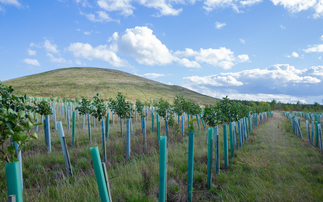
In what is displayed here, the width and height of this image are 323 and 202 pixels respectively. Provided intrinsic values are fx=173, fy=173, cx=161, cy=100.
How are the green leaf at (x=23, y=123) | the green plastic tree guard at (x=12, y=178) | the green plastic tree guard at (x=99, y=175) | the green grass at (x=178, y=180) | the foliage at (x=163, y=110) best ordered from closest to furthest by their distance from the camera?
1. the green plastic tree guard at (x=12, y=178)
2. the green leaf at (x=23, y=123)
3. the green plastic tree guard at (x=99, y=175)
4. the green grass at (x=178, y=180)
5. the foliage at (x=163, y=110)

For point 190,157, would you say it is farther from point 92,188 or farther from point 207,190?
point 92,188

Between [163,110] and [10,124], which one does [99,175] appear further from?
[163,110]

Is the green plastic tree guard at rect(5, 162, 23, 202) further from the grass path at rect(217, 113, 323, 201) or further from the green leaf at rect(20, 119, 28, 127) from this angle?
the grass path at rect(217, 113, 323, 201)

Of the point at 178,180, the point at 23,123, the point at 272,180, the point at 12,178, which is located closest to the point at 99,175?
the point at 12,178

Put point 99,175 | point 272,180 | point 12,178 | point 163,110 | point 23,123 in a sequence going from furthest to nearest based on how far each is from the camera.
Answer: point 163,110 < point 272,180 < point 99,175 < point 23,123 < point 12,178

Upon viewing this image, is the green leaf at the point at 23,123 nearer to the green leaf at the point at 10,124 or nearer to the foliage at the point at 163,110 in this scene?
the green leaf at the point at 10,124

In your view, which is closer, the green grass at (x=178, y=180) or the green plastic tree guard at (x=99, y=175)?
the green plastic tree guard at (x=99, y=175)

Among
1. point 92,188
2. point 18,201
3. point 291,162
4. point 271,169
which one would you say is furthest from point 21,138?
point 291,162

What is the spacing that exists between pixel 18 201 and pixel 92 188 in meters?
1.74

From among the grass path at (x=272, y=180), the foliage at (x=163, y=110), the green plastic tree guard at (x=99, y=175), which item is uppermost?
the foliage at (x=163, y=110)

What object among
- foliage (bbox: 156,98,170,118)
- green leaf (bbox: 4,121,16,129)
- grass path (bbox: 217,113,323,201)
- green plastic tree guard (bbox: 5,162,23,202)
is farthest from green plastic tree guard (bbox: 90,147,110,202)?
foliage (bbox: 156,98,170,118)

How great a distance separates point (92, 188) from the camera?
134 inches

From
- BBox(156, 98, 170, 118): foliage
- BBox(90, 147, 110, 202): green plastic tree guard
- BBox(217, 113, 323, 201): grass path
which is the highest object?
BBox(156, 98, 170, 118): foliage

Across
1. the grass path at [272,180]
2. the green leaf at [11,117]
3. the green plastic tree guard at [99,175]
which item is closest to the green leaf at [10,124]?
the green leaf at [11,117]
